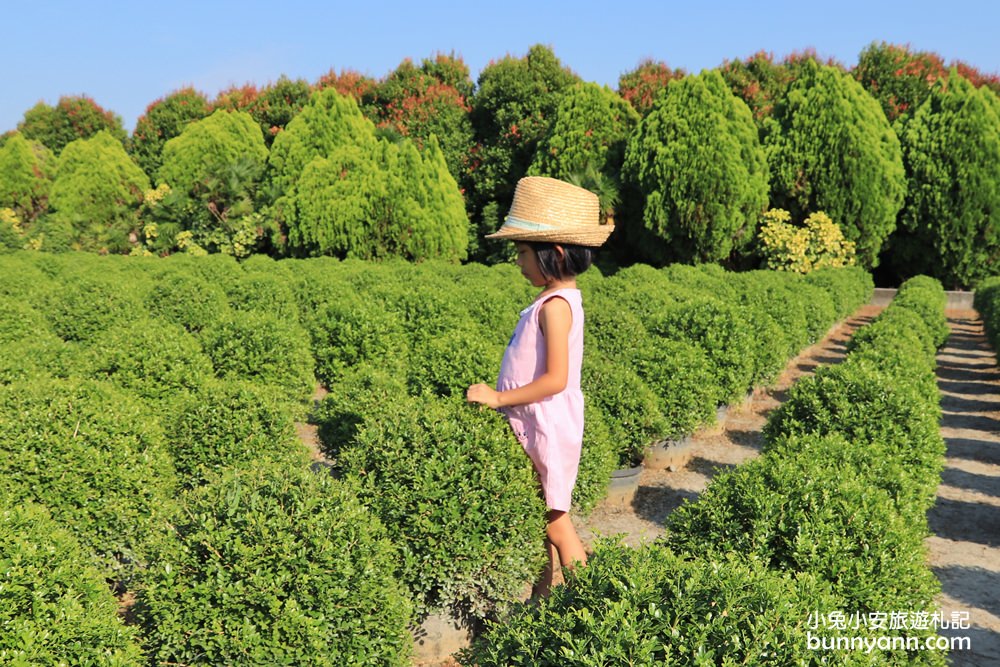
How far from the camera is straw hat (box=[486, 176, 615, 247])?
3777 millimetres

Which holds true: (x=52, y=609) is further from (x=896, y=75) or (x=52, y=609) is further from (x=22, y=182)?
(x=22, y=182)

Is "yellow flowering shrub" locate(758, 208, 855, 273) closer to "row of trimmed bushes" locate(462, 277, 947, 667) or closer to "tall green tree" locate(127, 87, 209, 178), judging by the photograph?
"row of trimmed bushes" locate(462, 277, 947, 667)

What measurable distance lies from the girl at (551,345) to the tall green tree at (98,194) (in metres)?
31.5

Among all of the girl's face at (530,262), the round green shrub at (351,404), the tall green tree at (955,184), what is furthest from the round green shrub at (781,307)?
the tall green tree at (955,184)

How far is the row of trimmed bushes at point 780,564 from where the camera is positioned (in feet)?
8.09

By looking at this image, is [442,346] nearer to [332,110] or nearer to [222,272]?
[222,272]

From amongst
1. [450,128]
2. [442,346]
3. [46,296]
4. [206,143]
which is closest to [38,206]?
[206,143]

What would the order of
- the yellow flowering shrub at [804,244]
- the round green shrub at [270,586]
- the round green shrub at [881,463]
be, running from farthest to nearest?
the yellow flowering shrub at [804,244]
the round green shrub at [881,463]
the round green shrub at [270,586]

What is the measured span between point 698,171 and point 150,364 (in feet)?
67.5

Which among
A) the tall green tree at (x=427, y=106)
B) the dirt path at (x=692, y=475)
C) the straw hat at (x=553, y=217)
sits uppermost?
the tall green tree at (x=427, y=106)

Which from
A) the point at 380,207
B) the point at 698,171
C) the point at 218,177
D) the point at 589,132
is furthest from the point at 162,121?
the point at 698,171

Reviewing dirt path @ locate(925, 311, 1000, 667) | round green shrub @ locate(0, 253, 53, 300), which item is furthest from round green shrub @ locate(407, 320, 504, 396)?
round green shrub @ locate(0, 253, 53, 300)

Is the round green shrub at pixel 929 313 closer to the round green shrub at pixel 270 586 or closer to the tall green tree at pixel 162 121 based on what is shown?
the round green shrub at pixel 270 586

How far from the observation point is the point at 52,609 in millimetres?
2904
